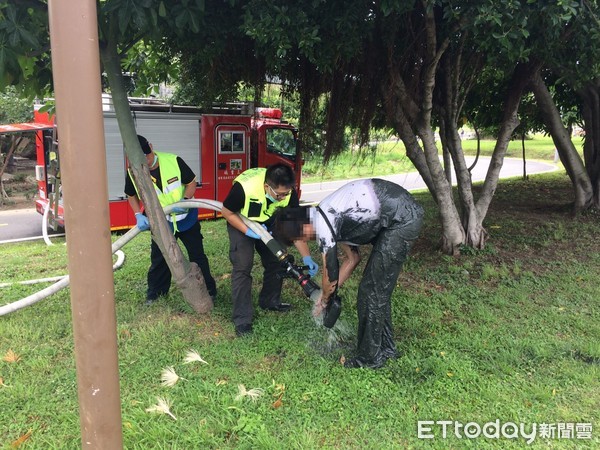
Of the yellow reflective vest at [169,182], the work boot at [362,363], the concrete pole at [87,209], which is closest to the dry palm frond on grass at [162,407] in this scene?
the concrete pole at [87,209]

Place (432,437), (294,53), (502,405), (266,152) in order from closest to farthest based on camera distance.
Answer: (432,437) → (502,405) → (294,53) → (266,152)

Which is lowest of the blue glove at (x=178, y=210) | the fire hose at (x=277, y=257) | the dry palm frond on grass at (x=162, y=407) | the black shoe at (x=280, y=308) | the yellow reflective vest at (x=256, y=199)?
the dry palm frond on grass at (x=162, y=407)

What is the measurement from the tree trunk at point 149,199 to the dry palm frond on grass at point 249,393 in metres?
1.44

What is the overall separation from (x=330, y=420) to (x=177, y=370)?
1.24 meters

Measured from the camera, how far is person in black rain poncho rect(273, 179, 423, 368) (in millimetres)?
3301

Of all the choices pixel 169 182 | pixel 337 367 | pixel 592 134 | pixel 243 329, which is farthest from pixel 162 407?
pixel 592 134

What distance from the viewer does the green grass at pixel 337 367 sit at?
111 inches

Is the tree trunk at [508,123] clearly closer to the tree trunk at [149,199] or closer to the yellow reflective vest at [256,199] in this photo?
the yellow reflective vest at [256,199]

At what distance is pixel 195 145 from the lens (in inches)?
383

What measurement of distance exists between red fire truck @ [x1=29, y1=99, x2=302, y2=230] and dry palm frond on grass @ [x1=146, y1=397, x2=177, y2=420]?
6224 mm

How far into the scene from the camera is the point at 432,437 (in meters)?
2.78

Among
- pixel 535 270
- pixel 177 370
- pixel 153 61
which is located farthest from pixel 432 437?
pixel 153 61

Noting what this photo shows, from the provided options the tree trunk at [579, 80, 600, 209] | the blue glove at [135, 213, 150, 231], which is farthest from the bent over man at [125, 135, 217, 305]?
the tree trunk at [579, 80, 600, 209]

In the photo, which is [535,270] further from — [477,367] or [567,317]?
[477,367]
